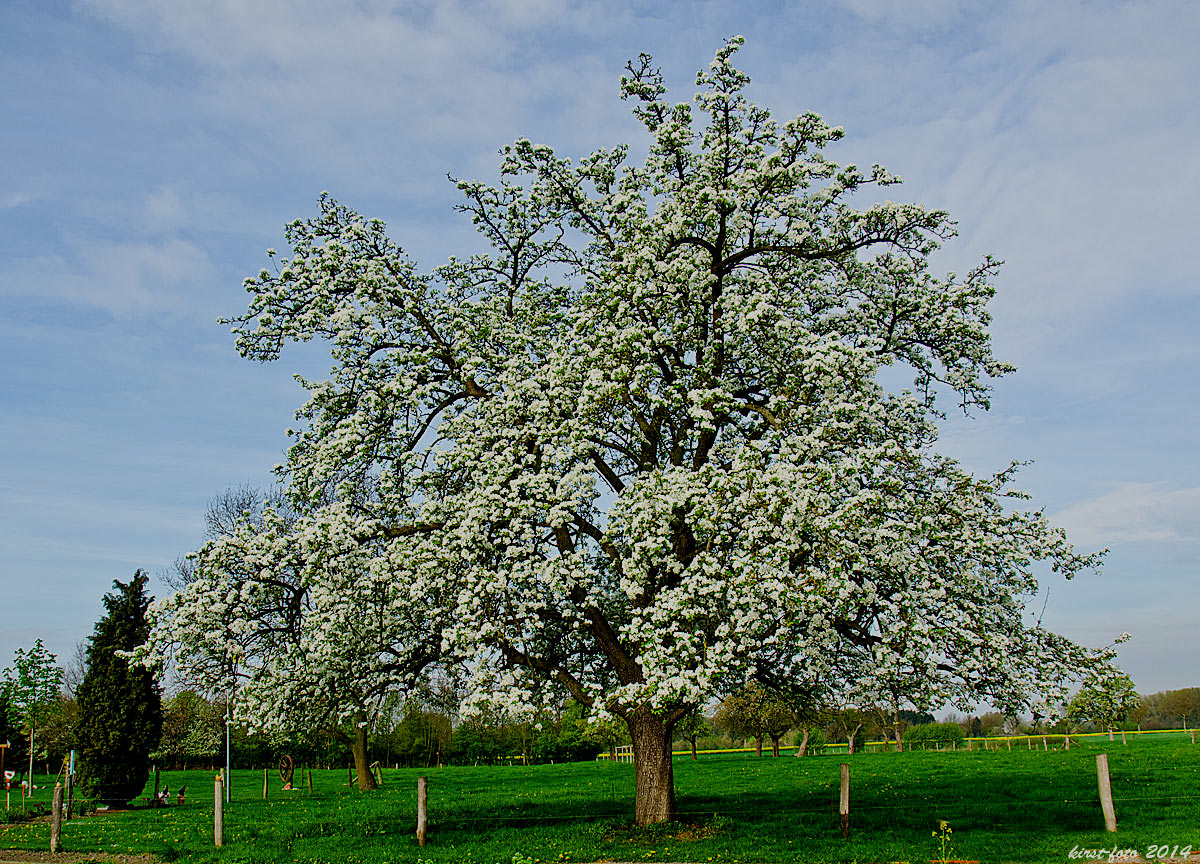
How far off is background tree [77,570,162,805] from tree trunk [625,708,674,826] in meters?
19.7

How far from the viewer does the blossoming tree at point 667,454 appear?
49.0 ft

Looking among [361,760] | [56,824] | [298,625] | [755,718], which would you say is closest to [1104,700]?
[298,625]

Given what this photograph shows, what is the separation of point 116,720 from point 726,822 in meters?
23.1

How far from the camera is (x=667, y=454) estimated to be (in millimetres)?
19531

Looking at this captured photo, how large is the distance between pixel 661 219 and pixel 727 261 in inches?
73.7

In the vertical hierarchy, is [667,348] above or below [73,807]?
above

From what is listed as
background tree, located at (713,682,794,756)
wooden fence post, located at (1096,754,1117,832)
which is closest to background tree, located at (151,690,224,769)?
background tree, located at (713,682,794,756)

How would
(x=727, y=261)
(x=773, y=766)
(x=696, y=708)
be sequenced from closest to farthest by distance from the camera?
(x=696, y=708) → (x=727, y=261) → (x=773, y=766)

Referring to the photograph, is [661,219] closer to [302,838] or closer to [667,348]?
[667,348]

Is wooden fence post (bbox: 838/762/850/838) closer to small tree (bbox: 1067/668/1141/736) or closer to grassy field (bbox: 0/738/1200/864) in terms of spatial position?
grassy field (bbox: 0/738/1200/864)

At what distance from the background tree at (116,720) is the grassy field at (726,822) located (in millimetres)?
1819

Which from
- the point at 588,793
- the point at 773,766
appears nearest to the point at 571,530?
the point at 588,793

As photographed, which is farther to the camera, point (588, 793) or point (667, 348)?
point (588, 793)

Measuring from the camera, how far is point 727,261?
62.1ft
